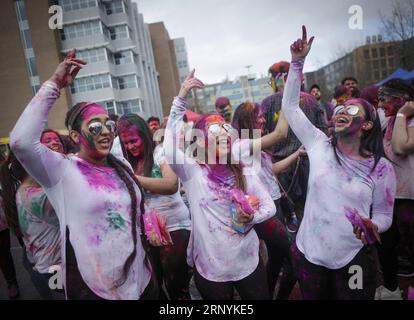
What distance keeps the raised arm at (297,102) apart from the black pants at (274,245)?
0.85 meters

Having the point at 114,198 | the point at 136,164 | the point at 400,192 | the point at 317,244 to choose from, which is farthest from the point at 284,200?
the point at 114,198

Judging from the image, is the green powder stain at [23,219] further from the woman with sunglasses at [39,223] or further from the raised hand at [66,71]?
the raised hand at [66,71]

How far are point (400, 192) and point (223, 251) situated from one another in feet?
5.45

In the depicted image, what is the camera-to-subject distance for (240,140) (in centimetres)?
233

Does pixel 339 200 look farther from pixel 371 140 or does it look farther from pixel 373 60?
pixel 373 60

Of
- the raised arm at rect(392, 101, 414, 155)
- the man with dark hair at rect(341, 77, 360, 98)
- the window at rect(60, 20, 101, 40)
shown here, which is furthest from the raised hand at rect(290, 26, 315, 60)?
the window at rect(60, 20, 101, 40)

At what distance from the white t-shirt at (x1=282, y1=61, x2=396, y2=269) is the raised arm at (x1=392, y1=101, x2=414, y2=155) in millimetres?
620

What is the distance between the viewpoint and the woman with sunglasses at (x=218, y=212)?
5.89 ft

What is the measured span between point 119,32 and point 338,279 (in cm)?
2642

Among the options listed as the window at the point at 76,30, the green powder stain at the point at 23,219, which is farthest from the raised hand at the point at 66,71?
the window at the point at 76,30

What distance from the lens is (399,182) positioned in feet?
8.02

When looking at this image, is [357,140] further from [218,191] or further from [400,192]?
[400,192]

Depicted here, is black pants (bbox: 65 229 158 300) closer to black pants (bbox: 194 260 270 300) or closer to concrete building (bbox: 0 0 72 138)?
black pants (bbox: 194 260 270 300)

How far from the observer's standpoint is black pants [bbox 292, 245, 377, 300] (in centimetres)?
169
